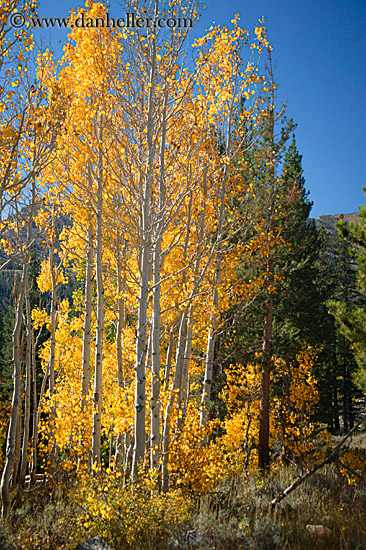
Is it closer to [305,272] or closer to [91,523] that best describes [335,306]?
[91,523]

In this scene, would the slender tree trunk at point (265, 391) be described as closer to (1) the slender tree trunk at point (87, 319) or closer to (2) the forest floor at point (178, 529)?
(1) the slender tree trunk at point (87, 319)

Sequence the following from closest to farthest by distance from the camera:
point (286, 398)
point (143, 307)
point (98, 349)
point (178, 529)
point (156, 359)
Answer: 1. point (178, 529)
2. point (143, 307)
3. point (156, 359)
4. point (98, 349)
5. point (286, 398)

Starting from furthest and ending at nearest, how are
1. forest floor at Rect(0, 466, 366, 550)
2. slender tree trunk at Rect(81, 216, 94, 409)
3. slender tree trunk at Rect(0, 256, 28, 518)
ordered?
slender tree trunk at Rect(81, 216, 94, 409) < slender tree trunk at Rect(0, 256, 28, 518) < forest floor at Rect(0, 466, 366, 550)

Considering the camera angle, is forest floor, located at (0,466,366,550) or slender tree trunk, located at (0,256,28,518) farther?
slender tree trunk, located at (0,256,28,518)

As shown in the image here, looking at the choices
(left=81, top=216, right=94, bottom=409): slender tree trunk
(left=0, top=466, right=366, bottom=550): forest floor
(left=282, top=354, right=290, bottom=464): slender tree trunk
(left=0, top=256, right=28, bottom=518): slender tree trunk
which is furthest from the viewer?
(left=282, top=354, right=290, bottom=464): slender tree trunk

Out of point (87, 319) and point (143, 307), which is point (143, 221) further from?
point (87, 319)

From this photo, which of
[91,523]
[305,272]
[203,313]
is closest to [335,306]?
[203,313]

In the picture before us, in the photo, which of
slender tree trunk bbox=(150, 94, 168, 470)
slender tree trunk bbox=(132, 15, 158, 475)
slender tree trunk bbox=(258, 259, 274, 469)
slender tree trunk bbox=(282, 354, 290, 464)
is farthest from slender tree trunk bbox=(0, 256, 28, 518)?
slender tree trunk bbox=(282, 354, 290, 464)

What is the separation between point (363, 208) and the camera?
5871 millimetres

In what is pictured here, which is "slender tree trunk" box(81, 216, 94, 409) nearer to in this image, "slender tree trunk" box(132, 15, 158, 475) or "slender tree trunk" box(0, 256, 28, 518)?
"slender tree trunk" box(0, 256, 28, 518)

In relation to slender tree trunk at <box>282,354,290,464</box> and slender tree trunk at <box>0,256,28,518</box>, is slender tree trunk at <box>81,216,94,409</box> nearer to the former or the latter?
slender tree trunk at <box>0,256,28,518</box>

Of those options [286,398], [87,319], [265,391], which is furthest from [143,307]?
[286,398]

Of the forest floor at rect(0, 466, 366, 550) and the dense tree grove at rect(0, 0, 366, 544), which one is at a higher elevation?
the dense tree grove at rect(0, 0, 366, 544)

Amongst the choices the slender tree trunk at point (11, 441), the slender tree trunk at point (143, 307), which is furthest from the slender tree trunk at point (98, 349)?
the slender tree trunk at point (11, 441)
